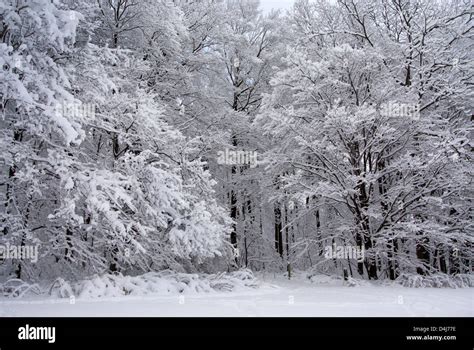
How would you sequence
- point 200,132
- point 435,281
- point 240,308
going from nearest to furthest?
point 240,308 → point 435,281 → point 200,132

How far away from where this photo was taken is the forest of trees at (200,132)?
8.20 metres

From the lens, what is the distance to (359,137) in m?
11.4

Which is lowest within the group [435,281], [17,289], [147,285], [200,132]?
[435,281]

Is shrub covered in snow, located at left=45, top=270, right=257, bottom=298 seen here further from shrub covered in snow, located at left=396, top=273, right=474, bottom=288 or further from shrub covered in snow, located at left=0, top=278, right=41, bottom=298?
shrub covered in snow, located at left=396, top=273, right=474, bottom=288

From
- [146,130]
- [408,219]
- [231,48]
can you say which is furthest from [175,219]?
[231,48]

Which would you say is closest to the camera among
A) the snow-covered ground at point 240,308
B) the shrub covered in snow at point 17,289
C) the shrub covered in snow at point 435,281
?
the snow-covered ground at point 240,308

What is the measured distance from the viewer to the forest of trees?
8.20m

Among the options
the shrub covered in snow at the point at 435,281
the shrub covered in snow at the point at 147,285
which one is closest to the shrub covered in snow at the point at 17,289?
the shrub covered in snow at the point at 147,285

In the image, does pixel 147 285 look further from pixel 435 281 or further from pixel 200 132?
pixel 435 281

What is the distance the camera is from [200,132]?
1468 centimetres

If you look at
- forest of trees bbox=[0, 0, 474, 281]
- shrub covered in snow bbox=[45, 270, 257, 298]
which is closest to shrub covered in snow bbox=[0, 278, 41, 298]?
shrub covered in snow bbox=[45, 270, 257, 298]

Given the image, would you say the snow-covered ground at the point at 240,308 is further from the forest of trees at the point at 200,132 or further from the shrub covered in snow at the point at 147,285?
the forest of trees at the point at 200,132

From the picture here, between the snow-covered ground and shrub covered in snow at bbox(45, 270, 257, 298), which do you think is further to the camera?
shrub covered in snow at bbox(45, 270, 257, 298)

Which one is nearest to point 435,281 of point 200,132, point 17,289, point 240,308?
point 240,308
